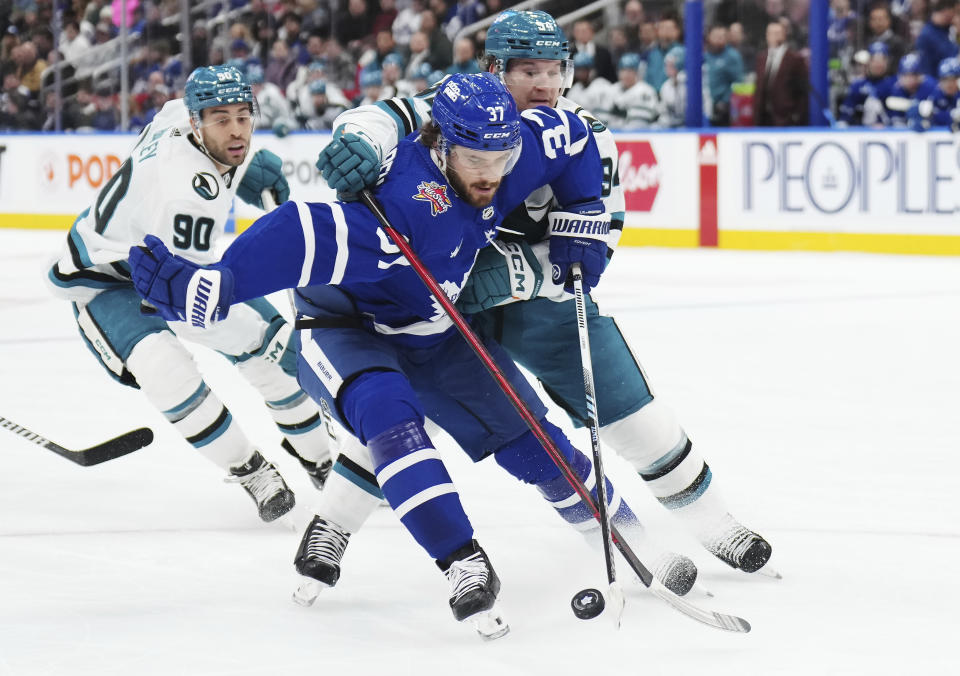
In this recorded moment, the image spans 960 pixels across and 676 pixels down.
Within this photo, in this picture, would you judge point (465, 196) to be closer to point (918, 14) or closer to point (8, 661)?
point (8, 661)

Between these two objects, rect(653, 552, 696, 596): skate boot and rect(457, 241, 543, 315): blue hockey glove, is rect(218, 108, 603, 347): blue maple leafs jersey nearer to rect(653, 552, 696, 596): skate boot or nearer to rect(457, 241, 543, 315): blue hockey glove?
rect(457, 241, 543, 315): blue hockey glove

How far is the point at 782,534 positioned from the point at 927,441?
41.9 inches

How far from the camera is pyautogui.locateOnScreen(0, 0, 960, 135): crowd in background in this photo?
906cm

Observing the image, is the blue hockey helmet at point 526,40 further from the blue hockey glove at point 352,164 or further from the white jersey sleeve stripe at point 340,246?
the white jersey sleeve stripe at point 340,246

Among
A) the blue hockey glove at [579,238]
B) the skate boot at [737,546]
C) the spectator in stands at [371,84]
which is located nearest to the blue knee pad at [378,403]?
the blue hockey glove at [579,238]

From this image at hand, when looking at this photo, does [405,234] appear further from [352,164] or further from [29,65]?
[29,65]

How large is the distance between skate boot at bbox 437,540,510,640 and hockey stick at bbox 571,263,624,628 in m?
0.20

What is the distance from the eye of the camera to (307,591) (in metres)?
2.79

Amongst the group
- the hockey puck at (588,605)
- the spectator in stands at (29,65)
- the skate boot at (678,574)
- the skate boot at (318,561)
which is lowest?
the spectator in stands at (29,65)

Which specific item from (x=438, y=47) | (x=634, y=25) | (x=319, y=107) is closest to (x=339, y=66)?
(x=319, y=107)

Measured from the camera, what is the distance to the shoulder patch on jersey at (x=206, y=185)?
3.35 m

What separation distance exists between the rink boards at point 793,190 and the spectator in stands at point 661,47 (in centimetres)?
46

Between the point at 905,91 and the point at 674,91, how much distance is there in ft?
5.37

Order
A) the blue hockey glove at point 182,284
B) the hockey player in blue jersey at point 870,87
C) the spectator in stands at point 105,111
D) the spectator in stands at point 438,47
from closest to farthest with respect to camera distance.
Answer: the blue hockey glove at point 182,284 < the hockey player in blue jersey at point 870,87 < the spectator in stands at point 438,47 < the spectator in stands at point 105,111
